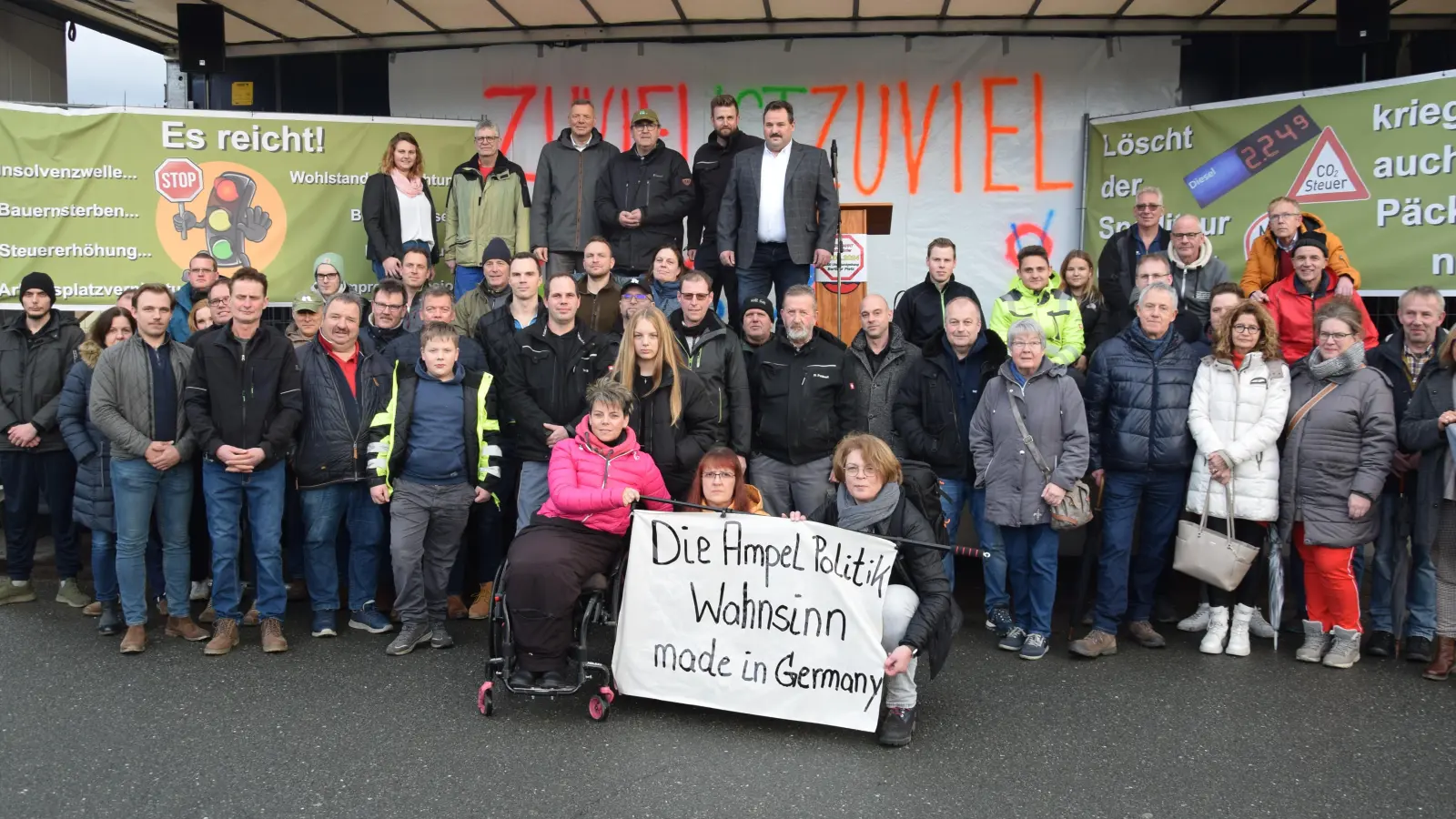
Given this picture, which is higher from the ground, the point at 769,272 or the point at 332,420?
the point at 769,272

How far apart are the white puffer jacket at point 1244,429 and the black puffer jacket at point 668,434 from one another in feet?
8.73

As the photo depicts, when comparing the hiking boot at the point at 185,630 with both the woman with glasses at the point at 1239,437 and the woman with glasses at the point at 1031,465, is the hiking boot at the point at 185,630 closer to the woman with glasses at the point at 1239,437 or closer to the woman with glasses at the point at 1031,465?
the woman with glasses at the point at 1031,465

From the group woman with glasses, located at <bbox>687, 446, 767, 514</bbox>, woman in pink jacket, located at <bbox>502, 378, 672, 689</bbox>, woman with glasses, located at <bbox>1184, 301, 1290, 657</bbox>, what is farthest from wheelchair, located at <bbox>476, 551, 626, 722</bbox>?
woman with glasses, located at <bbox>1184, 301, 1290, 657</bbox>

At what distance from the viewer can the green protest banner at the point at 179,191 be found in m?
8.57

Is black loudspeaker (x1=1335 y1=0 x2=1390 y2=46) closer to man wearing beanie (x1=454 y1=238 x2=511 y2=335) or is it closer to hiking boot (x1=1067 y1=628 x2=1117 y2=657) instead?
hiking boot (x1=1067 y1=628 x2=1117 y2=657)

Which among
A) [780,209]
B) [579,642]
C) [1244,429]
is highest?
[780,209]

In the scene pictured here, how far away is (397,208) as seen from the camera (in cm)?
845

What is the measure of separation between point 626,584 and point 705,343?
1.84m

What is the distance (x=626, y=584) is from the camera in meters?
5.06

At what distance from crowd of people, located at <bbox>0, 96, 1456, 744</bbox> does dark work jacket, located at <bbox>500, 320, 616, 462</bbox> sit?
2 cm

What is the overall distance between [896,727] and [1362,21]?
678 centimetres

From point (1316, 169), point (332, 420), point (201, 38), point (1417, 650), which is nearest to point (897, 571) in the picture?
point (1417, 650)

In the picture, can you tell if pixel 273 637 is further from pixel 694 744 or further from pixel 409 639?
pixel 694 744

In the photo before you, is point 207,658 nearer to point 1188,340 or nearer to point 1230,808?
point 1230,808
